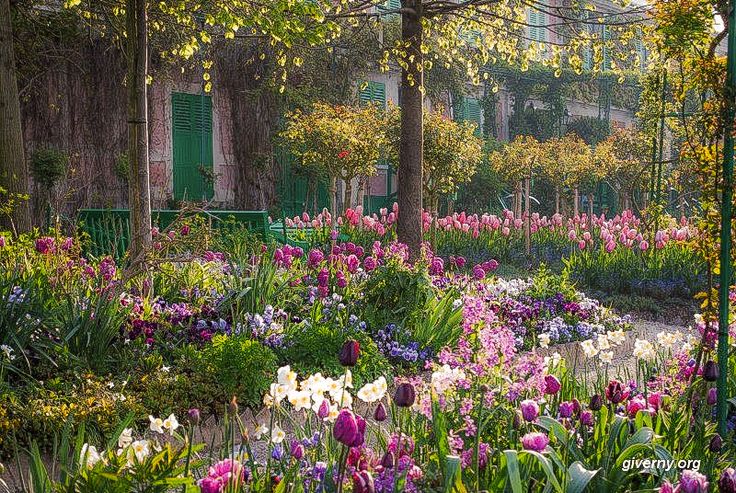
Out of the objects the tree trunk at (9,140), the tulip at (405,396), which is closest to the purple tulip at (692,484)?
the tulip at (405,396)

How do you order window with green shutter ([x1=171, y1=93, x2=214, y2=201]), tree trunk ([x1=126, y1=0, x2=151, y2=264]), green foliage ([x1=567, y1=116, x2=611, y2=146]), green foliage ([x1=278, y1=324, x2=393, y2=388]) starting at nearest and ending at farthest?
1. green foliage ([x1=278, y1=324, x2=393, y2=388])
2. tree trunk ([x1=126, y1=0, x2=151, y2=264])
3. window with green shutter ([x1=171, y1=93, x2=214, y2=201])
4. green foliage ([x1=567, y1=116, x2=611, y2=146])

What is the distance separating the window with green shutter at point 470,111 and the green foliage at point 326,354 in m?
17.9

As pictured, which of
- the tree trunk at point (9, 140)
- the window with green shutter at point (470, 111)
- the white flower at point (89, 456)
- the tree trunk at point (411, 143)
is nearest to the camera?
the white flower at point (89, 456)

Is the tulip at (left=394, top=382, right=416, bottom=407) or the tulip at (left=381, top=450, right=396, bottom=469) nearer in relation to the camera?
the tulip at (left=394, top=382, right=416, bottom=407)

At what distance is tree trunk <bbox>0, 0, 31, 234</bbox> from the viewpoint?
8.77 metres

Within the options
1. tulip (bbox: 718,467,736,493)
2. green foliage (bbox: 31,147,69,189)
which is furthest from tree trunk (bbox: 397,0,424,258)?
tulip (bbox: 718,467,736,493)

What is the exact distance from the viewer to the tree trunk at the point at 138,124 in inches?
260

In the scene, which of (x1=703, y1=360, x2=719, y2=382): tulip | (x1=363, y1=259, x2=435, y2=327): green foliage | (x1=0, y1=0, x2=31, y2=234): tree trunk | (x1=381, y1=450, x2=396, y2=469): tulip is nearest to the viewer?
(x1=381, y1=450, x2=396, y2=469): tulip

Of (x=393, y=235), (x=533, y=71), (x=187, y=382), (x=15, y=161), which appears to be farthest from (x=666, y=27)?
(x=533, y=71)

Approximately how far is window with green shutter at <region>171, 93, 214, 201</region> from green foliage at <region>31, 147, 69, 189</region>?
2.61 m

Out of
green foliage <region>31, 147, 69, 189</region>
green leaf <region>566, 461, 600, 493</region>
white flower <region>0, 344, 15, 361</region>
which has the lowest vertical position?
white flower <region>0, 344, 15, 361</region>

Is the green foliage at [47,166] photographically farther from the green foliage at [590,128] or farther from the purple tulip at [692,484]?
the green foliage at [590,128]

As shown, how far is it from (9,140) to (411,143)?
433 cm

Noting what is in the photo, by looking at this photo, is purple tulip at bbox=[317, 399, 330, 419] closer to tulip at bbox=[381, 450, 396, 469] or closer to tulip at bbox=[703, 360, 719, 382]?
tulip at bbox=[381, 450, 396, 469]
